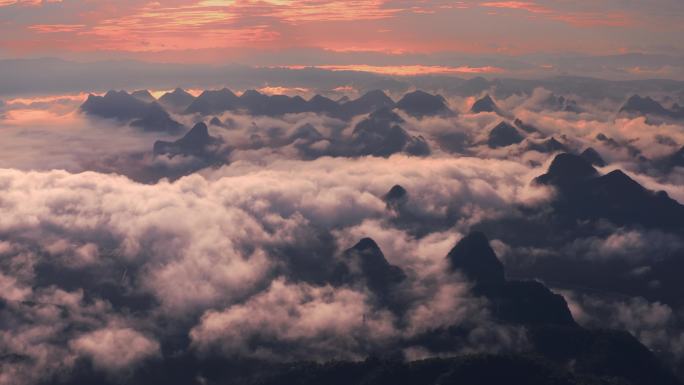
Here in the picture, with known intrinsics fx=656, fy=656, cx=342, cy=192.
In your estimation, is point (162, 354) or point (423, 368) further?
point (162, 354)

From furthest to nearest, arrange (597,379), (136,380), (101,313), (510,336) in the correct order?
(101,313) → (510,336) → (136,380) → (597,379)

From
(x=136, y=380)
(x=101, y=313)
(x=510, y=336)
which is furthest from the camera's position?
(x=101, y=313)

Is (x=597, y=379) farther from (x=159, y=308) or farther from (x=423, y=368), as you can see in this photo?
(x=159, y=308)

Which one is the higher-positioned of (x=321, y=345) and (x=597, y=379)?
(x=597, y=379)

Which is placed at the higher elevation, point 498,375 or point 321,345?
point 498,375

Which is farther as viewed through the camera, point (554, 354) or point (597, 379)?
point (554, 354)

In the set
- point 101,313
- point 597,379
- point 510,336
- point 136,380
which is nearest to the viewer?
point 597,379

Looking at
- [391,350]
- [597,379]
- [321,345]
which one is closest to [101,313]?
[321,345]

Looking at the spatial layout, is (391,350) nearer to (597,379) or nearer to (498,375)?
(498,375)

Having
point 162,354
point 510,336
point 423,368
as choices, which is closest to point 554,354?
point 510,336
